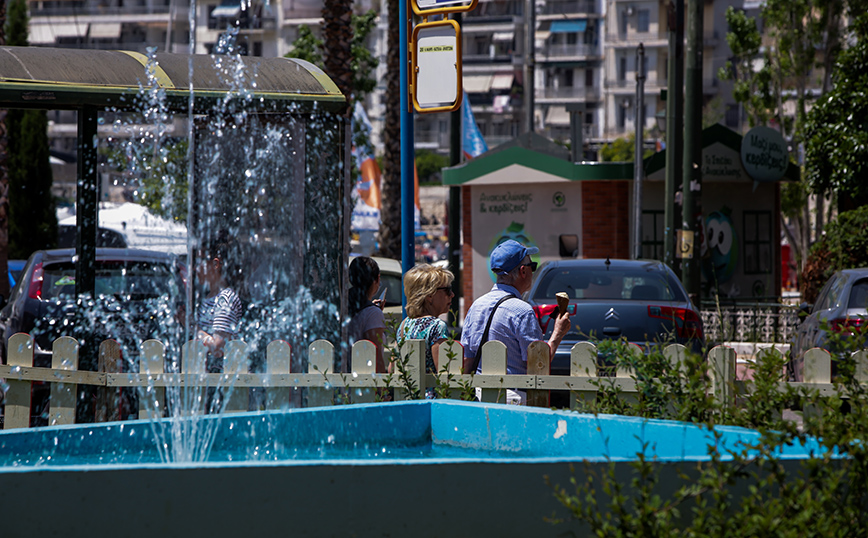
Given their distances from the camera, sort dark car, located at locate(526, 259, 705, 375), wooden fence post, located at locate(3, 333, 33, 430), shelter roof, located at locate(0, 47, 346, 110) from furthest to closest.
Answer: dark car, located at locate(526, 259, 705, 375) → shelter roof, located at locate(0, 47, 346, 110) → wooden fence post, located at locate(3, 333, 33, 430)

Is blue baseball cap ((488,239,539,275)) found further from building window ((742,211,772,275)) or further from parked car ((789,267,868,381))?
building window ((742,211,772,275))

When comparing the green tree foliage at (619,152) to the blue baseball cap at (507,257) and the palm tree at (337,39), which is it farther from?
the blue baseball cap at (507,257)

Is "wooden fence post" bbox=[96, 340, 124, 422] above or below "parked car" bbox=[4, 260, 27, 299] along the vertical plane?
below

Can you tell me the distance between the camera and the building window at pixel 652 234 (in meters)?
19.7

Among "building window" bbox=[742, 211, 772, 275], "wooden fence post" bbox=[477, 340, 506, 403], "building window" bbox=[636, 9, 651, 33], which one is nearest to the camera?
"wooden fence post" bbox=[477, 340, 506, 403]

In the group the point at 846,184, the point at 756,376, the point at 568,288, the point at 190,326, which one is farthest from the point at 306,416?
the point at 846,184

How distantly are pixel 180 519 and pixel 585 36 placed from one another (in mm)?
82101

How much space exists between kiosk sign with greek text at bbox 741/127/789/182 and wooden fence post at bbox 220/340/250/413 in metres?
15.1

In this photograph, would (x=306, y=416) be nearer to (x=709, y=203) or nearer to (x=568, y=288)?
(x=568, y=288)

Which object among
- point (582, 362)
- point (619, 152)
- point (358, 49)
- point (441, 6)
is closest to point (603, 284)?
point (441, 6)

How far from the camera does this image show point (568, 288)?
363 inches

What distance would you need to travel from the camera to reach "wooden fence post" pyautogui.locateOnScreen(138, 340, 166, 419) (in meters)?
5.16

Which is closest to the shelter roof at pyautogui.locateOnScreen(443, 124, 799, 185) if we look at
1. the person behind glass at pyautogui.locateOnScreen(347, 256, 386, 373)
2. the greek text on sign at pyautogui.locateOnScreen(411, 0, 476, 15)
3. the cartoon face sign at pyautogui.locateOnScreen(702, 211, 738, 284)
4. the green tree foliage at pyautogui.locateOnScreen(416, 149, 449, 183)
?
the cartoon face sign at pyautogui.locateOnScreen(702, 211, 738, 284)

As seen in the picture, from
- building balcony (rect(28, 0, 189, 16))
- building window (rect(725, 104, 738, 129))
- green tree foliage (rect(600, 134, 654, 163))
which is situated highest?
building balcony (rect(28, 0, 189, 16))
